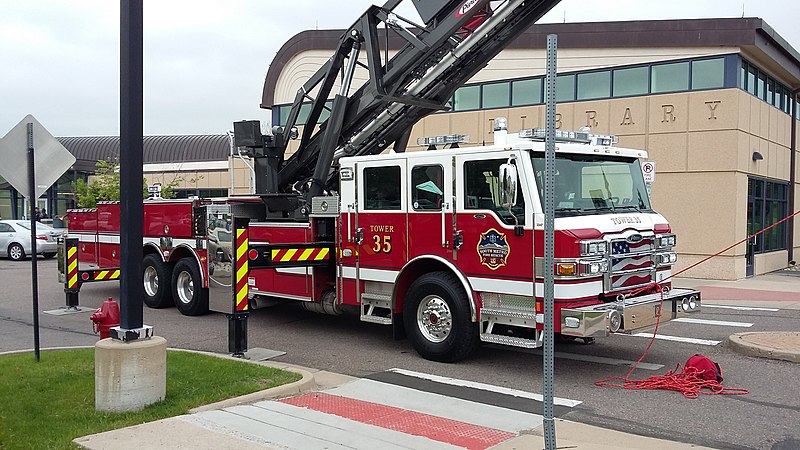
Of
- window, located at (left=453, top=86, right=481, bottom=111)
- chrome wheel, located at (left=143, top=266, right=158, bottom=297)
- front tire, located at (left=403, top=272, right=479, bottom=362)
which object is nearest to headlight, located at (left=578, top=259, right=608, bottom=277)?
front tire, located at (left=403, top=272, right=479, bottom=362)

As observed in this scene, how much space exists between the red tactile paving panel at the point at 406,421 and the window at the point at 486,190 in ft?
8.43

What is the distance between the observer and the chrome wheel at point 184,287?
12922mm

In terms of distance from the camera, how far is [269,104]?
97.0ft

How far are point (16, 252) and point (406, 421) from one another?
23970 mm

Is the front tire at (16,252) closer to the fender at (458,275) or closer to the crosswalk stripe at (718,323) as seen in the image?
the fender at (458,275)

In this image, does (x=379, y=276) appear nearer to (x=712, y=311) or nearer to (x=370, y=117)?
(x=370, y=117)

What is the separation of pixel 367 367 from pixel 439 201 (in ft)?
7.03

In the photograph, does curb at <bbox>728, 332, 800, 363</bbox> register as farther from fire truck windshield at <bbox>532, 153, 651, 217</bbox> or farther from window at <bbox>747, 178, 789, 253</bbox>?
window at <bbox>747, 178, 789, 253</bbox>

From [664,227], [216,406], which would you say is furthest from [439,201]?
[216,406]

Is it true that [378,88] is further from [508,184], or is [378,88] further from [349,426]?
[349,426]

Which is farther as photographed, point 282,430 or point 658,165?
point 658,165

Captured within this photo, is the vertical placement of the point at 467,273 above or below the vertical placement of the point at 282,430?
above

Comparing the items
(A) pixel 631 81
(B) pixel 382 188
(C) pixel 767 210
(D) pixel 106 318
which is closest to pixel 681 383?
(B) pixel 382 188

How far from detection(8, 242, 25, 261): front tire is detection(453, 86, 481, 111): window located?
15.9 metres
